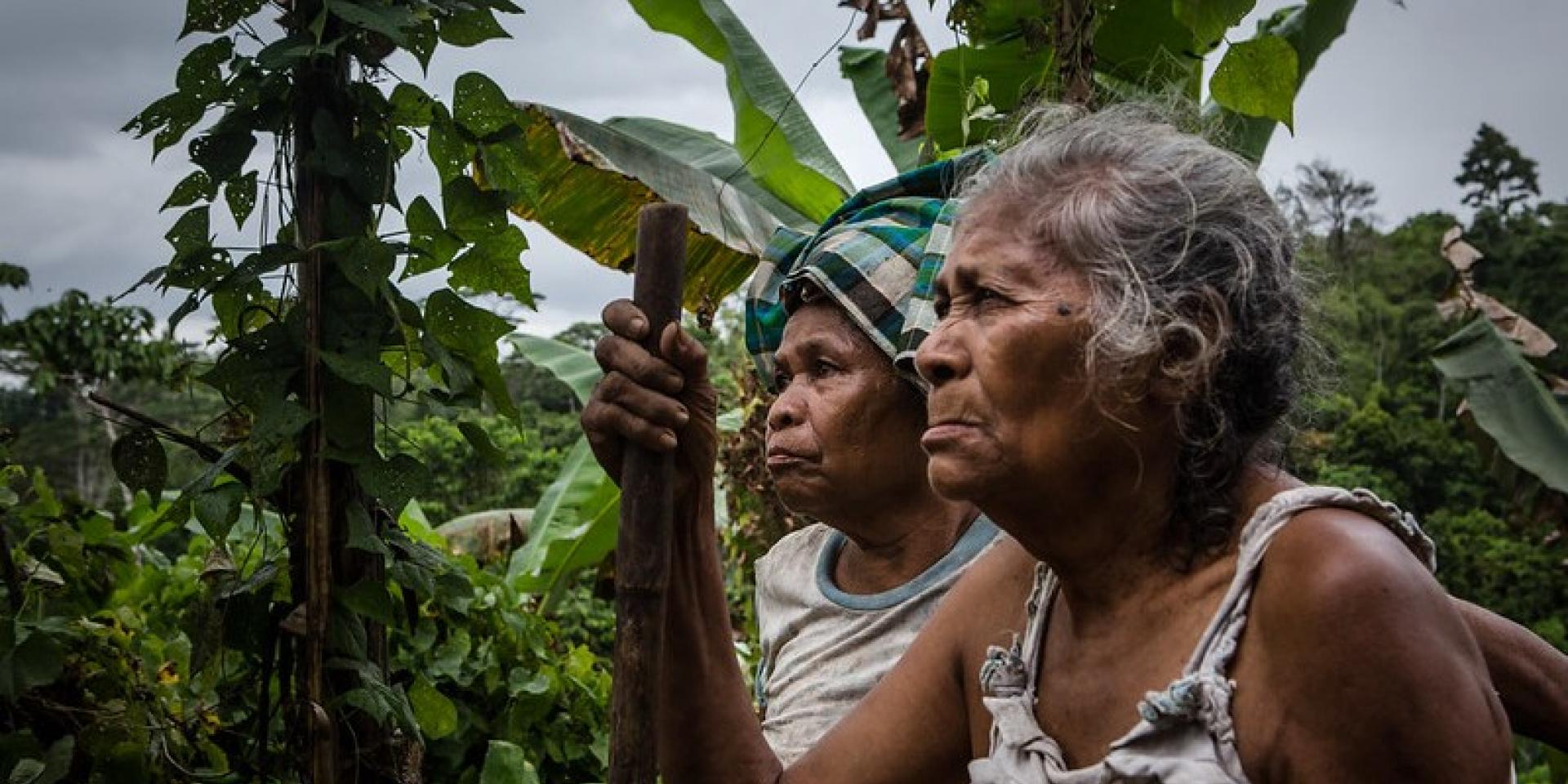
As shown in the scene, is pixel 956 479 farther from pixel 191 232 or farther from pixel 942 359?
pixel 191 232

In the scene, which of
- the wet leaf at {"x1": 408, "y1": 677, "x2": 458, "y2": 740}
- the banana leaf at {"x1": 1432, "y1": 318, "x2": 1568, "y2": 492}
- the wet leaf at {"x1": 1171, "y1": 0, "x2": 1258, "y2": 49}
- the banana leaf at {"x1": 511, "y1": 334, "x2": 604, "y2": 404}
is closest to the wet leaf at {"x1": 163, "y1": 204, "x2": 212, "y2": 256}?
the wet leaf at {"x1": 408, "y1": 677, "x2": 458, "y2": 740}

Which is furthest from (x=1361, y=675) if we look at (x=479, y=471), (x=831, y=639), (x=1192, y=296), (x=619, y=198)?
(x=479, y=471)

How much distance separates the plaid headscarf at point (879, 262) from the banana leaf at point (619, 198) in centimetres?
290

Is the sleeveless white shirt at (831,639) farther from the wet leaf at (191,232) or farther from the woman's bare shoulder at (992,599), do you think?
the wet leaf at (191,232)

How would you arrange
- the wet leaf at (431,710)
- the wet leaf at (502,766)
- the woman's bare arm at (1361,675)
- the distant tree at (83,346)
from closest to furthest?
1. the woman's bare arm at (1361,675)
2. the wet leaf at (431,710)
3. the wet leaf at (502,766)
4. the distant tree at (83,346)

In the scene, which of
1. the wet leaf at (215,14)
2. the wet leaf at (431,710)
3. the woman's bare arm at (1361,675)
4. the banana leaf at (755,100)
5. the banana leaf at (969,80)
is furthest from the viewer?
the banana leaf at (755,100)

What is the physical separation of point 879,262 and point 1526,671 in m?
1.05

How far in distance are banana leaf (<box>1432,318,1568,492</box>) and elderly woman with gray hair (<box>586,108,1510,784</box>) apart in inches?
244

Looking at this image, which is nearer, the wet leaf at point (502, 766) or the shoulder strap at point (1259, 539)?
the shoulder strap at point (1259, 539)

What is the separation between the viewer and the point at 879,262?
7.77 ft

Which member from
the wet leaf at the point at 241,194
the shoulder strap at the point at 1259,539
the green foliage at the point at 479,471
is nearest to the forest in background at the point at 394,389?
the wet leaf at the point at 241,194

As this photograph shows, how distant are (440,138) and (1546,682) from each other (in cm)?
173

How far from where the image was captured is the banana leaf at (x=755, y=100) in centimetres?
617

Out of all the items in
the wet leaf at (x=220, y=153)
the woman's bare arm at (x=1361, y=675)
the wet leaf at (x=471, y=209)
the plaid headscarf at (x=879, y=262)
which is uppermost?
the wet leaf at (x=220, y=153)
